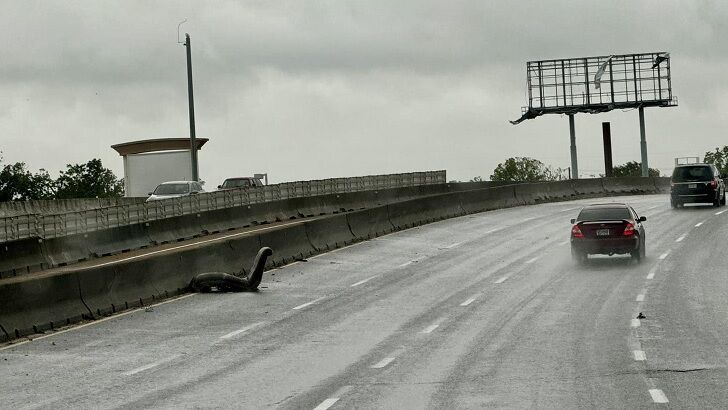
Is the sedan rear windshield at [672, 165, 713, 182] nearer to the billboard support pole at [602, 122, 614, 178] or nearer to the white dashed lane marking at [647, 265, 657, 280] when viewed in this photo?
the white dashed lane marking at [647, 265, 657, 280]

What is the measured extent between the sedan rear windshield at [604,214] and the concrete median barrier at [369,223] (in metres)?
9.24

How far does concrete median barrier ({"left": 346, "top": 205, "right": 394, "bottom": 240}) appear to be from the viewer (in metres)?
38.9

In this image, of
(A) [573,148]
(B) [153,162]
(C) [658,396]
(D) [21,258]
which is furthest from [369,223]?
(A) [573,148]

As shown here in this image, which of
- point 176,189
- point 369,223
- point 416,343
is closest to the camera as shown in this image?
point 416,343

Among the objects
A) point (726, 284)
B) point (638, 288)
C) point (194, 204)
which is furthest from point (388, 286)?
point (194, 204)

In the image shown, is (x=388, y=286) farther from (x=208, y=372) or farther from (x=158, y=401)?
(x=158, y=401)

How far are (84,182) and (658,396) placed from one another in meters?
170

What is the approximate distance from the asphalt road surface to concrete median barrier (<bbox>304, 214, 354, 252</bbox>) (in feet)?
9.20

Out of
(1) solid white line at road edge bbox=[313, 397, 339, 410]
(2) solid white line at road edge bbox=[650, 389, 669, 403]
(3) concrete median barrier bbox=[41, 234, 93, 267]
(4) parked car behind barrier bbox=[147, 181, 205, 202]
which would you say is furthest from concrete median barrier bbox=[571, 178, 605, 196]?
(1) solid white line at road edge bbox=[313, 397, 339, 410]

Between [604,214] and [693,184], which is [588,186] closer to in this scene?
[693,184]

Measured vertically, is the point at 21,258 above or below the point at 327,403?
above

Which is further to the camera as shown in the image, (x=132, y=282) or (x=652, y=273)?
(x=652, y=273)

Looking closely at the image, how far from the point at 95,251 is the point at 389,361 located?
2057 centimetres

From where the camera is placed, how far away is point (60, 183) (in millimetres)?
173250
